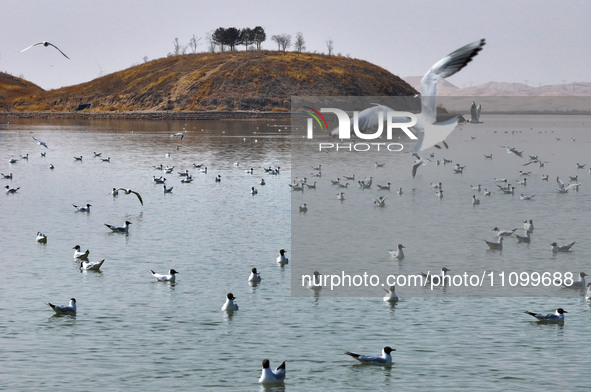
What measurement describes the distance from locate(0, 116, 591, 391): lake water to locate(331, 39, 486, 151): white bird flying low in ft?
18.3

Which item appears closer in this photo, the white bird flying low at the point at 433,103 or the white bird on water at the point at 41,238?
the white bird flying low at the point at 433,103

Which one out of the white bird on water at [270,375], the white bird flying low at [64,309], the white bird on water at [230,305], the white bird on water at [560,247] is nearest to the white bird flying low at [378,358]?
the white bird on water at [270,375]

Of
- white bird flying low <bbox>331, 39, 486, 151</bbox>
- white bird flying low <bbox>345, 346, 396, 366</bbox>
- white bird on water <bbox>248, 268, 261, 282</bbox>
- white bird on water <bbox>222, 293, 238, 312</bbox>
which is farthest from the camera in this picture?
white bird on water <bbox>248, 268, 261, 282</bbox>

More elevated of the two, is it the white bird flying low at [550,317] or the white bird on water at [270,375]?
the white bird flying low at [550,317]

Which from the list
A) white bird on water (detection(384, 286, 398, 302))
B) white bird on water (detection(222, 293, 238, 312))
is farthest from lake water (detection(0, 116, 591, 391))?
white bird on water (detection(384, 286, 398, 302))

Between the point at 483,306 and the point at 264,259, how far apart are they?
33.8ft

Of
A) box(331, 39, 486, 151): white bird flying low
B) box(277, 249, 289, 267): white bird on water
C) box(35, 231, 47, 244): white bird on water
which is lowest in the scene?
box(277, 249, 289, 267): white bird on water

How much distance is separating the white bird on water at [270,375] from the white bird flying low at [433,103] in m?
6.93

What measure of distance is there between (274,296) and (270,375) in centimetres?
799

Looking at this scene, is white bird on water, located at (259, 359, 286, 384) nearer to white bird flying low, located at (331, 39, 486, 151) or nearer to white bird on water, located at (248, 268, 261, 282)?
white bird flying low, located at (331, 39, 486, 151)

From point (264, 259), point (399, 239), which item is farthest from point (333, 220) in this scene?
point (264, 259)

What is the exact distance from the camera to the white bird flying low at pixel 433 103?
896 inches

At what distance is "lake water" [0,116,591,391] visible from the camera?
2014 cm

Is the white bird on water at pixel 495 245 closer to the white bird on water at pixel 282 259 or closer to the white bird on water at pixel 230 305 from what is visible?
the white bird on water at pixel 282 259
